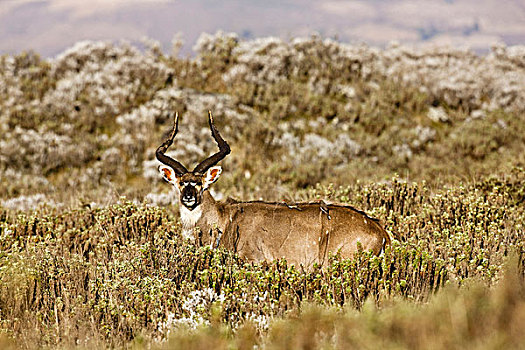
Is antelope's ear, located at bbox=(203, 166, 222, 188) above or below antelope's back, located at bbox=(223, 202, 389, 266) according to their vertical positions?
above

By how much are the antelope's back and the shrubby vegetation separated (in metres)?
0.31

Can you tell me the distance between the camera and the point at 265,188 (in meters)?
10.7

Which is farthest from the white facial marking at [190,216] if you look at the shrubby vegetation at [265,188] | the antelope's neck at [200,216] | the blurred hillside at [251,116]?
the blurred hillside at [251,116]

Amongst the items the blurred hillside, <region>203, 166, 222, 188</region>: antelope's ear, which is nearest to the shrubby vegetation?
the blurred hillside

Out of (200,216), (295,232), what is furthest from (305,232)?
(200,216)

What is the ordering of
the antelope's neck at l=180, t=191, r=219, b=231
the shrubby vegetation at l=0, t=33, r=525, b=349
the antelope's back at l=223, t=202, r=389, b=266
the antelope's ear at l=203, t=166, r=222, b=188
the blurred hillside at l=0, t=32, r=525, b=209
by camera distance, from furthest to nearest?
the blurred hillside at l=0, t=32, r=525, b=209 → the antelope's ear at l=203, t=166, r=222, b=188 → the antelope's neck at l=180, t=191, r=219, b=231 → the antelope's back at l=223, t=202, r=389, b=266 → the shrubby vegetation at l=0, t=33, r=525, b=349

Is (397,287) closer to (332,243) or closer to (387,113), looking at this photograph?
(332,243)

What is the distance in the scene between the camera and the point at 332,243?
5566 mm

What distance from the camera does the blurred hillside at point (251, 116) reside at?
45.8 ft

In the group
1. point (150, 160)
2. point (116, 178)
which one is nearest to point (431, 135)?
point (150, 160)

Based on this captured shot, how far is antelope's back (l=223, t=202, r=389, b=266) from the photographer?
18.1 ft

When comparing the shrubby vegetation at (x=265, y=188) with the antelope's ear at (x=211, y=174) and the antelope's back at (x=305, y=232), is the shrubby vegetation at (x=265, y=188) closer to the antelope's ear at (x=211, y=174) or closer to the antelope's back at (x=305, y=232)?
the antelope's back at (x=305, y=232)

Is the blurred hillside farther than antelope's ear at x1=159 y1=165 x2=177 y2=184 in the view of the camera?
Yes

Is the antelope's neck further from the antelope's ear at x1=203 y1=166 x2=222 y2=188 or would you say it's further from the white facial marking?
the antelope's ear at x1=203 y1=166 x2=222 y2=188
